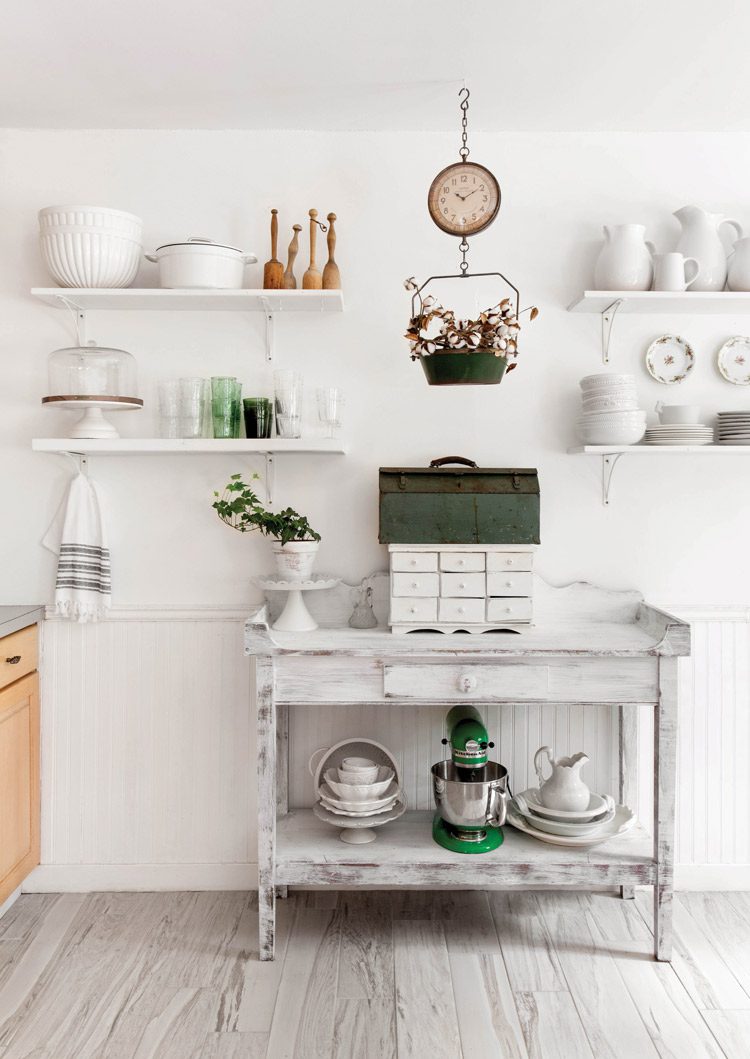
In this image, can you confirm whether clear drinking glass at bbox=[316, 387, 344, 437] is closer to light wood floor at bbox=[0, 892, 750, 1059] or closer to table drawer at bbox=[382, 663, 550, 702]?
table drawer at bbox=[382, 663, 550, 702]

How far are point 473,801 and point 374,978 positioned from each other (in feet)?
1.73

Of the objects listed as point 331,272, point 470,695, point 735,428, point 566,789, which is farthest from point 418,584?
point 735,428

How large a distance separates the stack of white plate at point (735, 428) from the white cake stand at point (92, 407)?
1789 millimetres

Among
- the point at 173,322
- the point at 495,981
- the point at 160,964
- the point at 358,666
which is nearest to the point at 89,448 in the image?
the point at 173,322

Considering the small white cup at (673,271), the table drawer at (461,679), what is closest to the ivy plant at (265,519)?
the table drawer at (461,679)

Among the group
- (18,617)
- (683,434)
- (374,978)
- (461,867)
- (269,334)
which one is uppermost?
(269,334)

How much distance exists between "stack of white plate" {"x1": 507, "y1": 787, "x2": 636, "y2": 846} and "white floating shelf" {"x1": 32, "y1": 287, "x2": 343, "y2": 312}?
1.63 meters

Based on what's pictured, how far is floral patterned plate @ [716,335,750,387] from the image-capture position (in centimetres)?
271

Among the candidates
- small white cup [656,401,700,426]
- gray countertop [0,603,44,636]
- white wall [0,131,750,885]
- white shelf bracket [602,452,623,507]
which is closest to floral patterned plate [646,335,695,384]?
white wall [0,131,750,885]

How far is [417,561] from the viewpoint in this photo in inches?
96.3

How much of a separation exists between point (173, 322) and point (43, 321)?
0.42 m

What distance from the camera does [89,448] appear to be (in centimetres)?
253

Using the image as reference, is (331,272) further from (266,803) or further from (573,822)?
(573,822)

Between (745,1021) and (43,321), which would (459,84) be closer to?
(43,321)
